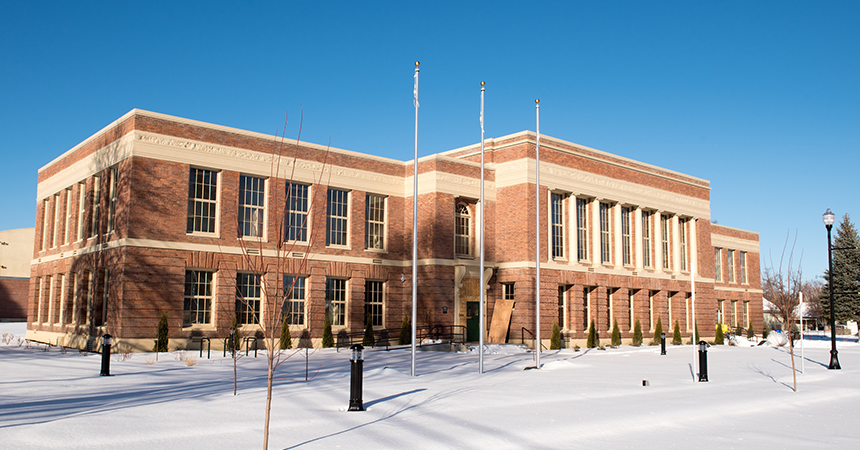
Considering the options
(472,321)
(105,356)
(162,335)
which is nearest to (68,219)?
(162,335)

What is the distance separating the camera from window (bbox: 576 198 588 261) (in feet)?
115

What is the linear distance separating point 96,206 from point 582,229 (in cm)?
2228

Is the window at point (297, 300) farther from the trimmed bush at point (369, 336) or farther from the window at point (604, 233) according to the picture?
the window at point (604, 233)

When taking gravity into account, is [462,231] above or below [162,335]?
above

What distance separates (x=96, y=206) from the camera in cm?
2909

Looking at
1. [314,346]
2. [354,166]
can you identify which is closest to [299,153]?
[354,166]

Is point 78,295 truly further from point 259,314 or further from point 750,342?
point 750,342

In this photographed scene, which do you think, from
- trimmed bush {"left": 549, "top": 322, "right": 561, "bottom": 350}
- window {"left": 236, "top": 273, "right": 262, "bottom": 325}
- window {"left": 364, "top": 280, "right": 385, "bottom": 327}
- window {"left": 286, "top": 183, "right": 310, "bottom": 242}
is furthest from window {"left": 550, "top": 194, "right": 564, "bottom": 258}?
window {"left": 236, "top": 273, "right": 262, "bottom": 325}

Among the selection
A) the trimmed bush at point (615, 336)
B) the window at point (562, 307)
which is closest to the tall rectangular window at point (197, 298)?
the window at point (562, 307)

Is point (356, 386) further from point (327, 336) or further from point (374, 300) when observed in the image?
point (374, 300)

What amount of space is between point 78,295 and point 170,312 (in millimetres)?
6163

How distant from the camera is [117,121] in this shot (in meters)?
26.9

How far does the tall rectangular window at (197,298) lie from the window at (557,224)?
1583 cm

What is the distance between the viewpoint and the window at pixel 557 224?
111 ft
